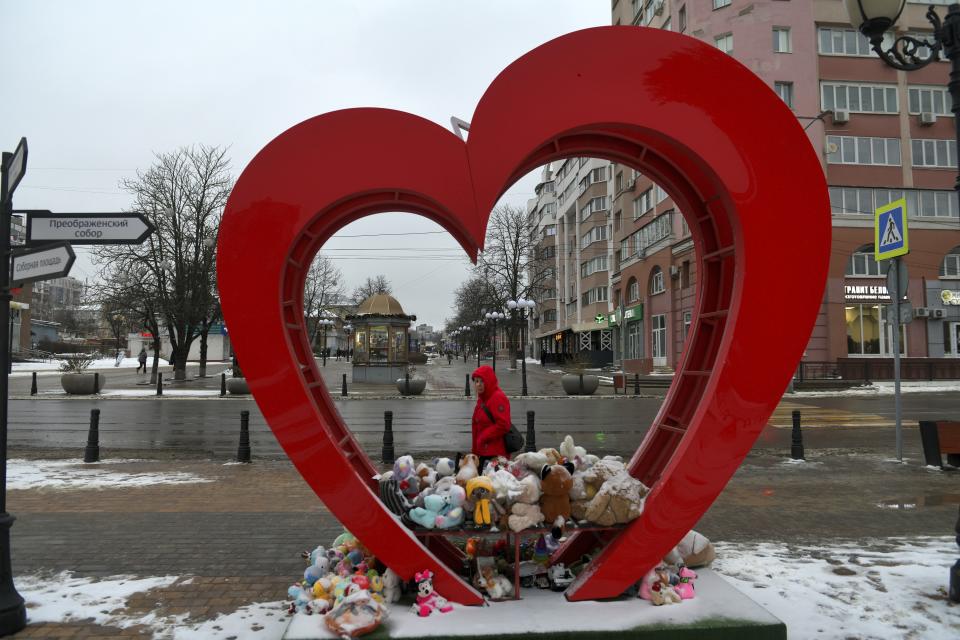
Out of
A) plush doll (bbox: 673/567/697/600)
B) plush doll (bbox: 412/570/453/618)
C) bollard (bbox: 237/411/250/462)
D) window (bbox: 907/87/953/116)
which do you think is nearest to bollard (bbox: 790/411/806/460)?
plush doll (bbox: 673/567/697/600)

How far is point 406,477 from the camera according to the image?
4.35m

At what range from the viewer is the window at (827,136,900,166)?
106 feet

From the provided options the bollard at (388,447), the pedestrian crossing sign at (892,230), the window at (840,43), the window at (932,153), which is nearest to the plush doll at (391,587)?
the bollard at (388,447)

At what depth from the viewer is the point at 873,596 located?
15.6ft

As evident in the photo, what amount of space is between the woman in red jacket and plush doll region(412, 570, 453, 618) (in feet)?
4.36

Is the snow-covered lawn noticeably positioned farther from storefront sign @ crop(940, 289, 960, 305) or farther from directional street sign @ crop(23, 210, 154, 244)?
storefront sign @ crop(940, 289, 960, 305)

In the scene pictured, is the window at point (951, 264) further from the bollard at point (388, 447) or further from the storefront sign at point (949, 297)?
the bollard at point (388, 447)

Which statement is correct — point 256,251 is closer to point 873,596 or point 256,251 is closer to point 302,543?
point 302,543

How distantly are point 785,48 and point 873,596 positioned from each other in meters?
35.0

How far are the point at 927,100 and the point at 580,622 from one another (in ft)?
133

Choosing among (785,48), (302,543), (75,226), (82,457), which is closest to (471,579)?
(302,543)

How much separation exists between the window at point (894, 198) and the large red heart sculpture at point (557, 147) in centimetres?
3223

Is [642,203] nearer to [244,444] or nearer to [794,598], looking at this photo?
[244,444]

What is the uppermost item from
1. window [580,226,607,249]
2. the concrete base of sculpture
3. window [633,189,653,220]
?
window [580,226,607,249]
